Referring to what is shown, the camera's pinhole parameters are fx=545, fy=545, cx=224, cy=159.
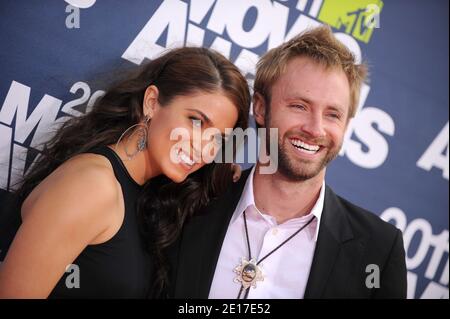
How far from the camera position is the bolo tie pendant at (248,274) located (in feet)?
6.45

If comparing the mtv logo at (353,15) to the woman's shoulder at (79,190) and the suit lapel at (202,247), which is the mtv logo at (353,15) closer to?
the suit lapel at (202,247)

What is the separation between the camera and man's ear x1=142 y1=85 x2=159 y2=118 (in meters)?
1.98

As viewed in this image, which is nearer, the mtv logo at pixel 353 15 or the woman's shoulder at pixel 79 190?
the woman's shoulder at pixel 79 190

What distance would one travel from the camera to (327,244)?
1989 mm

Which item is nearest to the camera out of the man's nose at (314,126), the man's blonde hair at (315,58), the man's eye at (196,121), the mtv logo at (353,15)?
the man's eye at (196,121)

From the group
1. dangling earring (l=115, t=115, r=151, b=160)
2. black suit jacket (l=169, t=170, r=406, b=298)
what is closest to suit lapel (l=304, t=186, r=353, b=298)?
black suit jacket (l=169, t=170, r=406, b=298)

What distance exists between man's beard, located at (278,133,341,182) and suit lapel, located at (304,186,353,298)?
14cm

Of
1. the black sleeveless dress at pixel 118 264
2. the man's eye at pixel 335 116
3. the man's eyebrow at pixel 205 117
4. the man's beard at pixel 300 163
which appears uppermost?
the man's eye at pixel 335 116

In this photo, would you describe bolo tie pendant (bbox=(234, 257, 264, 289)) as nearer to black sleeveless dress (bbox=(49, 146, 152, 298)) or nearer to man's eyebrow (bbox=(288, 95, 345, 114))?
black sleeveless dress (bbox=(49, 146, 152, 298))

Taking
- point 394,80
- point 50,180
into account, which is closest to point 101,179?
point 50,180

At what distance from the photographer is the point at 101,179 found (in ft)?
5.70

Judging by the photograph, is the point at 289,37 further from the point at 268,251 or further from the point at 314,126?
the point at 268,251

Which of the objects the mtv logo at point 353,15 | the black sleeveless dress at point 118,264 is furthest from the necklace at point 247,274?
the mtv logo at point 353,15

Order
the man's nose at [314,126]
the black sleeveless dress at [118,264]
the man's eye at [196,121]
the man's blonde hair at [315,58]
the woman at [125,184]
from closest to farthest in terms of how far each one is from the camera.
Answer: the woman at [125,184], the black sleeveless dress at [118,264], the man's eye at [196,121], the man's nose at [314,126], the man's blonde hair at [315,58]
